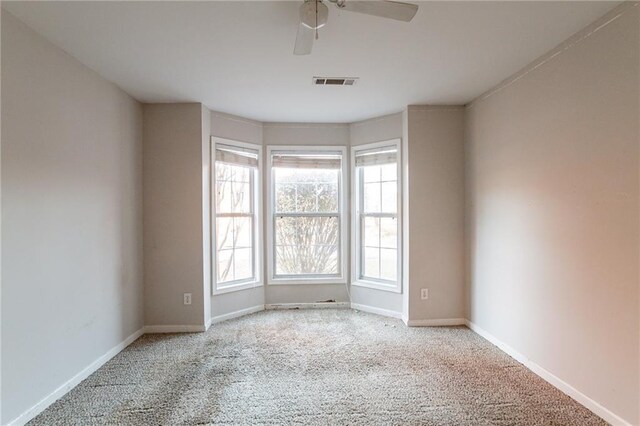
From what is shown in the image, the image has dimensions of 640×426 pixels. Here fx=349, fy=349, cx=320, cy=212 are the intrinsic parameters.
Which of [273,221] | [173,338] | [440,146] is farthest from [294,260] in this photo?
[440,146]

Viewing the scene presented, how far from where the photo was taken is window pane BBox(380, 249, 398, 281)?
4.09 meters

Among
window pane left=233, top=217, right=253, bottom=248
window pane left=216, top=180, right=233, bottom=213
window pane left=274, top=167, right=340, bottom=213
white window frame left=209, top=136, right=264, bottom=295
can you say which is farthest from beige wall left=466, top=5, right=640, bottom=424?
window pane left=216, top=180, right=233, bottom=213

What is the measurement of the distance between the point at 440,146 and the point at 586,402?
2.49 metres

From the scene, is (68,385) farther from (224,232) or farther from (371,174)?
(371,174)

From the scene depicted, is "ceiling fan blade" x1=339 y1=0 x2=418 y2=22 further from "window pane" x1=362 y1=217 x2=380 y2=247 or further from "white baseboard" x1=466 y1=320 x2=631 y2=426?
"window pane" x1=362 y1=217 x2=380 y2=247

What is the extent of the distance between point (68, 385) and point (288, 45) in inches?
109

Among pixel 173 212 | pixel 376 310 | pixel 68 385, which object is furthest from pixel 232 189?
pixel 68 385

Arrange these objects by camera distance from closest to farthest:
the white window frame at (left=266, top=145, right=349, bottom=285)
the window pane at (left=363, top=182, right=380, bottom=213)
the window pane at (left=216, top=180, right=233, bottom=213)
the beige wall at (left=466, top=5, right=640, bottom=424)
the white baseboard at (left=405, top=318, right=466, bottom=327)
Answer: the beige wall at (left=466, top=5, right=640, bottom=424) < the white baseboard at (left=405, top=318, right=466, bottom=327) < the window pane at (left=216, top=180, right=233, bottom=213) < the window pane at (left=363, top=182, right=380, bottom=213) < the white window frame at (left=266, top=145, right=349, bottom=285)

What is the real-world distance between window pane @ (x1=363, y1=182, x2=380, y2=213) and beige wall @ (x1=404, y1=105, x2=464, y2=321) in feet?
1.82

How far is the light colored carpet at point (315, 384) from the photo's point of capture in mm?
2104

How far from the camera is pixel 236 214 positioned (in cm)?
410

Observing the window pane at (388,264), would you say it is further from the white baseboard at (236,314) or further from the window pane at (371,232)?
the white baseboard at (236,314)

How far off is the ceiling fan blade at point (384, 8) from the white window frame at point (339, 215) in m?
2.67

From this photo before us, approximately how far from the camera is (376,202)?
13.9 ft
